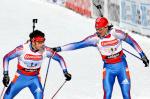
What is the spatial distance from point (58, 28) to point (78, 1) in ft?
17.5

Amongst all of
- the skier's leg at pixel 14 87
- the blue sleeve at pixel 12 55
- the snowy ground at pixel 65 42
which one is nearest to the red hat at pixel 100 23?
the blue sleeve at pixel 12 55

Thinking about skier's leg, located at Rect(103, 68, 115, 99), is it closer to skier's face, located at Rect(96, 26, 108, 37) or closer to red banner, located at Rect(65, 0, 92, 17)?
skier's face, located at Rect(96, 26, 108, 37)

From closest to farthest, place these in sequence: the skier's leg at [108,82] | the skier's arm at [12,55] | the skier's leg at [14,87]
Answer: the skier's arm at [12,55], the skier's leg at [14,87], the skier's leg at [108,82]

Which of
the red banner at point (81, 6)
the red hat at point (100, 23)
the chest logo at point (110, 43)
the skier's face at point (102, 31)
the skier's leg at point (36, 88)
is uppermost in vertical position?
the red banner at point (81, 6)

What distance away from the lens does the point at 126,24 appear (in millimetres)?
18109

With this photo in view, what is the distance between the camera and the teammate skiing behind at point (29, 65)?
7035 mm

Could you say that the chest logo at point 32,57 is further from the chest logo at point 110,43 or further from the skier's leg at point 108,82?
the skier's leg at point 108,82

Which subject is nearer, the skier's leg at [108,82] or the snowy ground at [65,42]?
the skier's leg at [108,82]

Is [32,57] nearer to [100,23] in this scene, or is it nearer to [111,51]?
[100,23]

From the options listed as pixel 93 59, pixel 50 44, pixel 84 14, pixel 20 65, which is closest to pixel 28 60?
pixel 20 65

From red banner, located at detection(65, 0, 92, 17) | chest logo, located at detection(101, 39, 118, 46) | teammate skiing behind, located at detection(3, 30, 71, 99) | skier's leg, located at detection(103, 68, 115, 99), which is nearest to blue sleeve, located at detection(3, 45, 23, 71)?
teammate skiing behind, located at detection(3, 30, 71, 99)

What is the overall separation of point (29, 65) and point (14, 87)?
1.23 ft

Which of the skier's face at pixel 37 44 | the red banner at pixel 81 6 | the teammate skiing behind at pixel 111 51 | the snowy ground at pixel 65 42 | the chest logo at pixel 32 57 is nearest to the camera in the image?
the skier's face at pixel 37 44

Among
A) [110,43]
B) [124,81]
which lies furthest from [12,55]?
[124,81]
